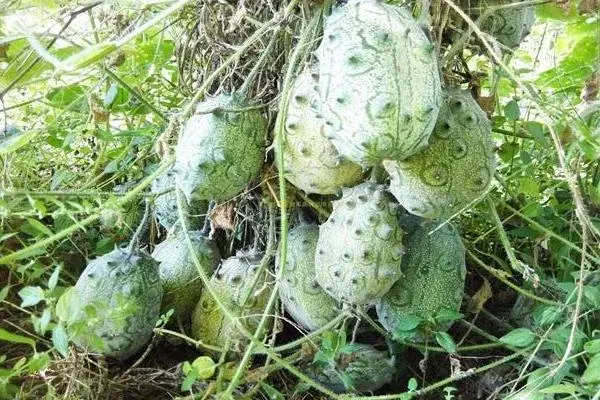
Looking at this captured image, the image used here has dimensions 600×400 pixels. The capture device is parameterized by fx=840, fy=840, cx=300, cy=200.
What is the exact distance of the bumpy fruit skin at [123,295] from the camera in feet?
5.11

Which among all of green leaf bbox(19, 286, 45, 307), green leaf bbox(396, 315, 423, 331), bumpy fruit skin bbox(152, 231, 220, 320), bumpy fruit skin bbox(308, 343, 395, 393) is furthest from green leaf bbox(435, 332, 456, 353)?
green leaf bbox(19, 286, 45, 307)

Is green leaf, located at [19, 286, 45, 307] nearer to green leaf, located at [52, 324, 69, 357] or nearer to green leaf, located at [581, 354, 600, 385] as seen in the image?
green leaf, located at [52, 324, 69, 357]

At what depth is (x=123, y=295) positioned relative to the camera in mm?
1571

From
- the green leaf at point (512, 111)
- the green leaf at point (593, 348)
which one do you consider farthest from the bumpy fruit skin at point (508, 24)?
the green leaf at point (593, 348)

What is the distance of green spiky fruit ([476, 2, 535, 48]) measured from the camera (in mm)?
1488

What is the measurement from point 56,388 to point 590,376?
0.93 metres

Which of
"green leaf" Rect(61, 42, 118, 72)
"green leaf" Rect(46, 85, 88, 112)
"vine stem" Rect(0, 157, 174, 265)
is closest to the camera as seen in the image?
"green leaf" Rect(61, 42, 118, 72)

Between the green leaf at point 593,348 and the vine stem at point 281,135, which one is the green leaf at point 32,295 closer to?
the vine stem at point 281,135

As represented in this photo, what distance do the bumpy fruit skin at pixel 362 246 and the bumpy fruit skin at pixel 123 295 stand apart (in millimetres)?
383

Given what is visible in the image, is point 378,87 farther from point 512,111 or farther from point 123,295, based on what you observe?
point 123,295

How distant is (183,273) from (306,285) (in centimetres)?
31

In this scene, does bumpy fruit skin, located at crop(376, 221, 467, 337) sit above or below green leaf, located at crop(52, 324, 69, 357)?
below

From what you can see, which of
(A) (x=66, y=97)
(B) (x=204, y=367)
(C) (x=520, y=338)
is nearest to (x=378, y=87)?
(C) (x=520, y=338)

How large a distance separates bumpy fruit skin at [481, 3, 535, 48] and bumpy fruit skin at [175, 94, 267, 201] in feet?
1.46
